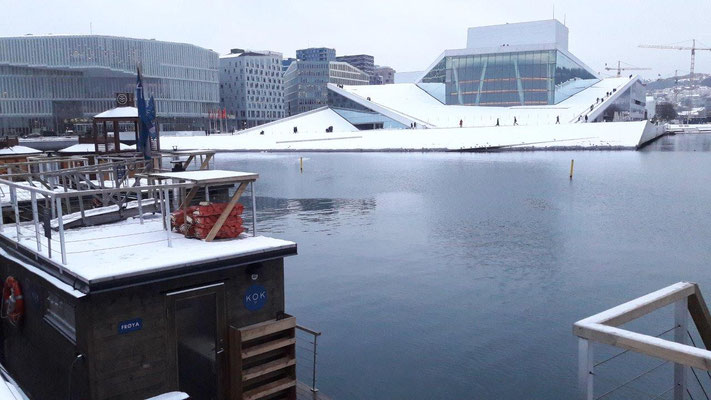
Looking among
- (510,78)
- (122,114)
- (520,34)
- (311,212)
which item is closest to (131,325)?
(122,114)

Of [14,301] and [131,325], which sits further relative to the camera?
[14,301]

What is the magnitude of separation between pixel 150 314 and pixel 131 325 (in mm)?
253

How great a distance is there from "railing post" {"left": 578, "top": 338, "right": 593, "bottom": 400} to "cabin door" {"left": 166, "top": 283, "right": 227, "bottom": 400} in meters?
4.84

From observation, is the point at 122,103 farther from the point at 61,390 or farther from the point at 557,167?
the point at 557,167

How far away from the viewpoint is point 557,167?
167 ft

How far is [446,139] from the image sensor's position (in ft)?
251

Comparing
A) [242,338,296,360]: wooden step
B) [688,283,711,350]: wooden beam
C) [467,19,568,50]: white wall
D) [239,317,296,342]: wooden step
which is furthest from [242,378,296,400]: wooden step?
[467,19,568,50]: white wall

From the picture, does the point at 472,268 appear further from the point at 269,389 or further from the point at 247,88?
the point at 247,88

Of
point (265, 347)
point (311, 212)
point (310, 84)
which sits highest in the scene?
point (310, 84)

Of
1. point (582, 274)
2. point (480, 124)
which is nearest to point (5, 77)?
point (480, 124)

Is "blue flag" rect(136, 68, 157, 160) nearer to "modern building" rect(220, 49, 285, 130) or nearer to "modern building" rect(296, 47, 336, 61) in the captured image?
"modern building" rect(220, 49, 285, 130)

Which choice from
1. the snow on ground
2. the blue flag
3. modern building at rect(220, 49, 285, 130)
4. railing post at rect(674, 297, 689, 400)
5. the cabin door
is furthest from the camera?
modern building at rect(220, 49, 285, 130)

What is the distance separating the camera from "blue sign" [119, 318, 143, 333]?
7301 millimetres

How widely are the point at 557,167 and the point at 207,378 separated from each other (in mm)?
46154
